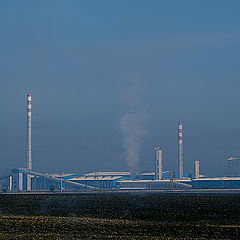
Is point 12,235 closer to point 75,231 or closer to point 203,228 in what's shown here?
point 75,231

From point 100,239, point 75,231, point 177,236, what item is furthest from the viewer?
point 75,231

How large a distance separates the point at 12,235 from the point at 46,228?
6428mm

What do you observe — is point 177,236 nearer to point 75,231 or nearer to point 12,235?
point 75,231

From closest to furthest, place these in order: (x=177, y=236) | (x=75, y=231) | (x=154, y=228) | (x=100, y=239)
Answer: (x=100, y=239), (x=177, y=236), (x=75, y=231), (x=154, y=228)

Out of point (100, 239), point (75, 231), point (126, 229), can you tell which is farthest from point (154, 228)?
point (100, 239)

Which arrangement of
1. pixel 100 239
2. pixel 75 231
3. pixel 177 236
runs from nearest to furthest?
1. pixel 100 239
2. pixel 177 236
3. pixel 75 231

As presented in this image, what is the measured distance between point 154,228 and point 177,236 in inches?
275

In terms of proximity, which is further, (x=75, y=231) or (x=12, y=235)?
(x=75, y=231)

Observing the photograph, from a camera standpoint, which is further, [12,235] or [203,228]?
[203,228]

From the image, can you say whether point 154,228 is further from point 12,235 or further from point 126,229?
point 12,235

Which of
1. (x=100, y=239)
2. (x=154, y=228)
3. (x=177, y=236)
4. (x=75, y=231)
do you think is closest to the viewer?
(x=100, y=239)

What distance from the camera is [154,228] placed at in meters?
45.6

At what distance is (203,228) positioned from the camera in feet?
150

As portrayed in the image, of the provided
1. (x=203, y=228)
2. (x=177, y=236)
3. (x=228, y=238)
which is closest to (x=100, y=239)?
(x=177, y=236)
